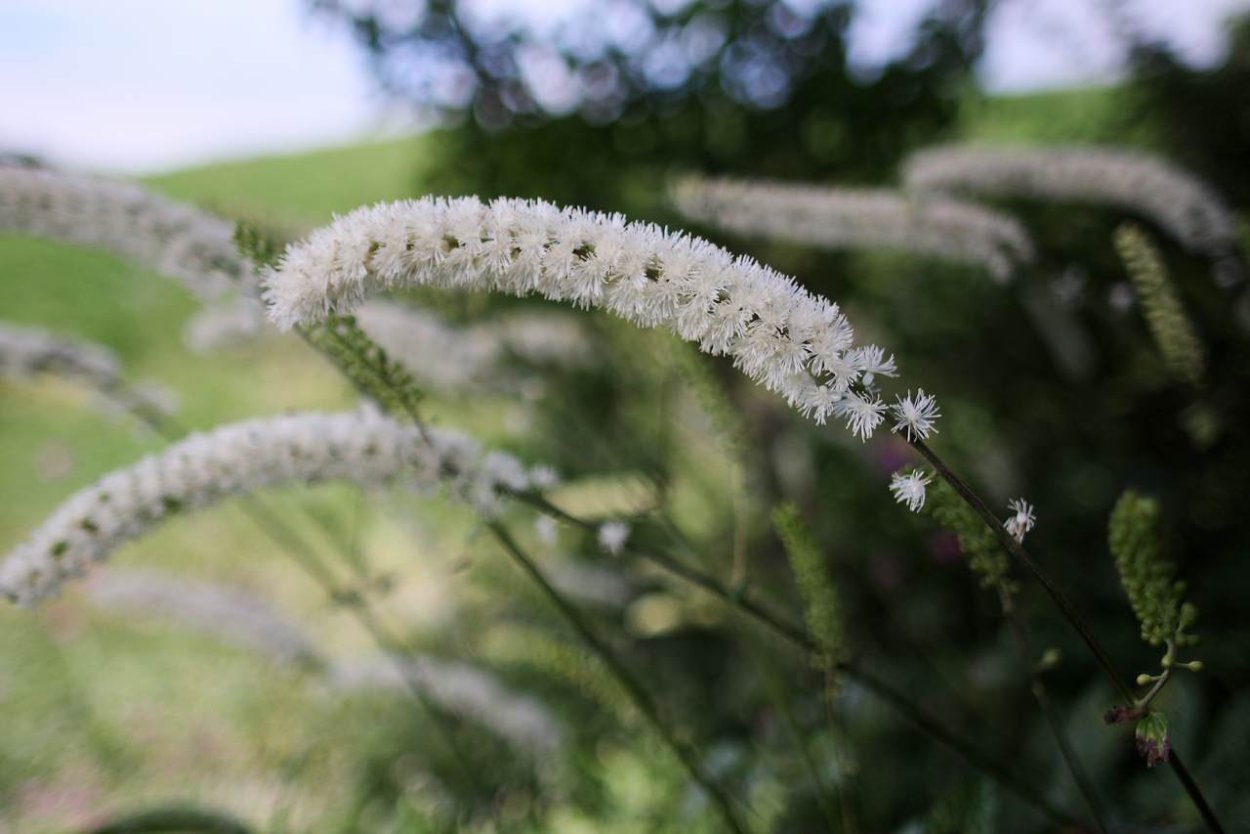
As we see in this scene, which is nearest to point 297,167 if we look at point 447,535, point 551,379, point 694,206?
point 447,535

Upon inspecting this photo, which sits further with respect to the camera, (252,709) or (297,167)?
(297,167)

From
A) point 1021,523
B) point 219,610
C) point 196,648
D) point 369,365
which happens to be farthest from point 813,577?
point 196,648

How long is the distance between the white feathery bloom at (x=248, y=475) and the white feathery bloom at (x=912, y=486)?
0.51m

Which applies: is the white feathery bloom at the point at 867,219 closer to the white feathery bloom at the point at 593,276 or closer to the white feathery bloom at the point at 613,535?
the white feathery bloom at the point at 613,535

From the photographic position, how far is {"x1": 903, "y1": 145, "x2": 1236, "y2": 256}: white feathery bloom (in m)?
1.96

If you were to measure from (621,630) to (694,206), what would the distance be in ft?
4.16

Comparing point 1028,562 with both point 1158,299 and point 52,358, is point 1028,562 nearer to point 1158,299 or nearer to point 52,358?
point 1158,299

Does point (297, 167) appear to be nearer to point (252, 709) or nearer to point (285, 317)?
point (252, 709)

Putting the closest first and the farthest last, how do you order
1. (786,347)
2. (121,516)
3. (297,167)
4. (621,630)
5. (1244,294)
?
(786,347) < (121,516) < (1244,294) < (621,630) < (297,167)

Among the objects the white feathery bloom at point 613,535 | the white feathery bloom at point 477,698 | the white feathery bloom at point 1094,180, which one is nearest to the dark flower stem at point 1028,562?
the white feathery bloom at point 613,535

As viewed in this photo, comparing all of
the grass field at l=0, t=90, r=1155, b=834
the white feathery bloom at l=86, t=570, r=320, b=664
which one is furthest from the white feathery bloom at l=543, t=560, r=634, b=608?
the white feathery bloom at l=86, t=570, r=320, b=664

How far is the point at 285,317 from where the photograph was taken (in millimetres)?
892

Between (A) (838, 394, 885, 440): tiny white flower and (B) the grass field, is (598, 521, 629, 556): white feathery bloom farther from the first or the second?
(B) the grass field

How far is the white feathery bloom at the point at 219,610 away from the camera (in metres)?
2.13
